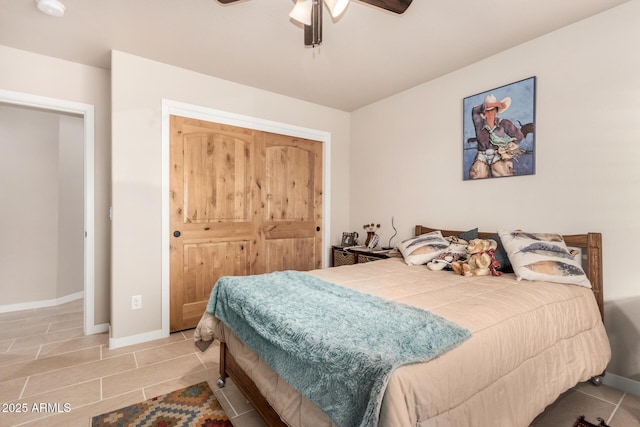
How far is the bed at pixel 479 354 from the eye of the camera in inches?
39.2

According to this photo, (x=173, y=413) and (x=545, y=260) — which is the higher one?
(x=545, y=260)

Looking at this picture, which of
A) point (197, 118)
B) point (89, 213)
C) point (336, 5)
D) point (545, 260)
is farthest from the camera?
point (197, 118)

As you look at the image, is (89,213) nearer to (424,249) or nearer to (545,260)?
(424,249)

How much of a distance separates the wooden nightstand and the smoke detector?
3.20 meters

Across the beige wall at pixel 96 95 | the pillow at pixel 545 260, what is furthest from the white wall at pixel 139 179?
the pillow at pixel 545 260

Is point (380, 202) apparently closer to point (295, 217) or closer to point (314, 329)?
point (295, 217)

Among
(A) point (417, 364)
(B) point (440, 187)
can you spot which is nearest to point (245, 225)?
(B) point (440, 187)

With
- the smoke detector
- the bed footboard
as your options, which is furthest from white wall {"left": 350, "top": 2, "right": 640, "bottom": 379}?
the smoke detector

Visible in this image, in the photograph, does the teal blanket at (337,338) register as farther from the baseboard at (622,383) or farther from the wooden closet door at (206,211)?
the baseboard at (622,383)

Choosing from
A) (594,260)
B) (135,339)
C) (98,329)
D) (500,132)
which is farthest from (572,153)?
(98,329)

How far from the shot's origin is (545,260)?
6.57ft

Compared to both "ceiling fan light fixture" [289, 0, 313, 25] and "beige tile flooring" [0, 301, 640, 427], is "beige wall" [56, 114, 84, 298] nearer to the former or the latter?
"beige tile flooring" [0, 301, 640, 427]

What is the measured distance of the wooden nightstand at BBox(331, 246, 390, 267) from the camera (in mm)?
3266

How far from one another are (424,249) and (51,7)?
325 cm
